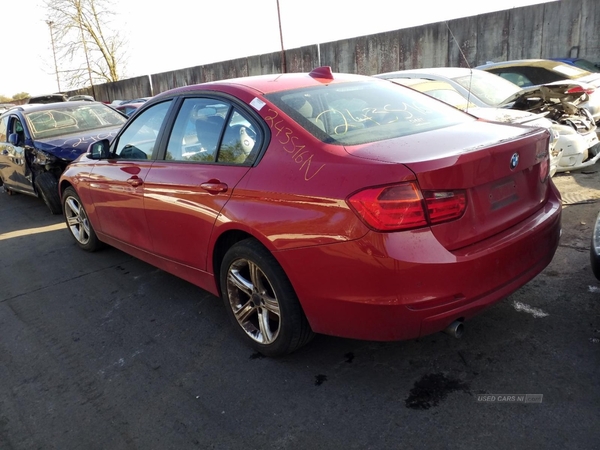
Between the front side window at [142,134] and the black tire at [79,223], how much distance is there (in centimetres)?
126

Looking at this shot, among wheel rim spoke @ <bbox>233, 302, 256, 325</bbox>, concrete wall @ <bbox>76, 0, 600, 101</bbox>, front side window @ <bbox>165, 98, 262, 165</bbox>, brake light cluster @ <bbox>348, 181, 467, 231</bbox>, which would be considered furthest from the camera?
concrete wall @ <bbox>76, 0, 600, 101</bbox>

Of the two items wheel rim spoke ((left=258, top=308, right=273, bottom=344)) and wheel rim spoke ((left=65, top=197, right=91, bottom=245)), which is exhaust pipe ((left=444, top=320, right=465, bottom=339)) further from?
wheel rim spoke ((left=65, top=197, right=91, bottom=245))

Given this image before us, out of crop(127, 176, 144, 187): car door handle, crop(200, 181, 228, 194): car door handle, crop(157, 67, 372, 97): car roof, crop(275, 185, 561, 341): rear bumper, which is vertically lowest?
crop(275, 185, 561, 341): rear bumper

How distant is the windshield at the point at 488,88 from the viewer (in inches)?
285

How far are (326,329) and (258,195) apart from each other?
83 cm

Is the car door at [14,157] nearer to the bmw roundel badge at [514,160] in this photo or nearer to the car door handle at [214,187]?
the car door handle at [214,187]

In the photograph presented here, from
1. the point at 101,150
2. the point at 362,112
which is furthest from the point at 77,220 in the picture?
the point at 362,112

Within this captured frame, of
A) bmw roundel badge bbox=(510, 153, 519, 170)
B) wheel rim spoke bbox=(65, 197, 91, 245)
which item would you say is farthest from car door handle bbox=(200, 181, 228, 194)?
wheel rim spoke bbox=(65, 197, 91, 245)

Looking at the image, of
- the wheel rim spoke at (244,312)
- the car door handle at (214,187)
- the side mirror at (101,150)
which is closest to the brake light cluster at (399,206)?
the car door handle at (214,187)

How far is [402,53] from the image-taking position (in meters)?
18.4

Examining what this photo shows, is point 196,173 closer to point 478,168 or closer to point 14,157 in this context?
point 478,168

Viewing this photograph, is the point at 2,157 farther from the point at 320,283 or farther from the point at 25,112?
the point at 320,283

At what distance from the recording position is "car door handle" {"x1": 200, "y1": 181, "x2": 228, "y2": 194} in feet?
10.1

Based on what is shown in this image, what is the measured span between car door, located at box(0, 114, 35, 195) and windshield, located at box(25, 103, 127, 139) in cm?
26
